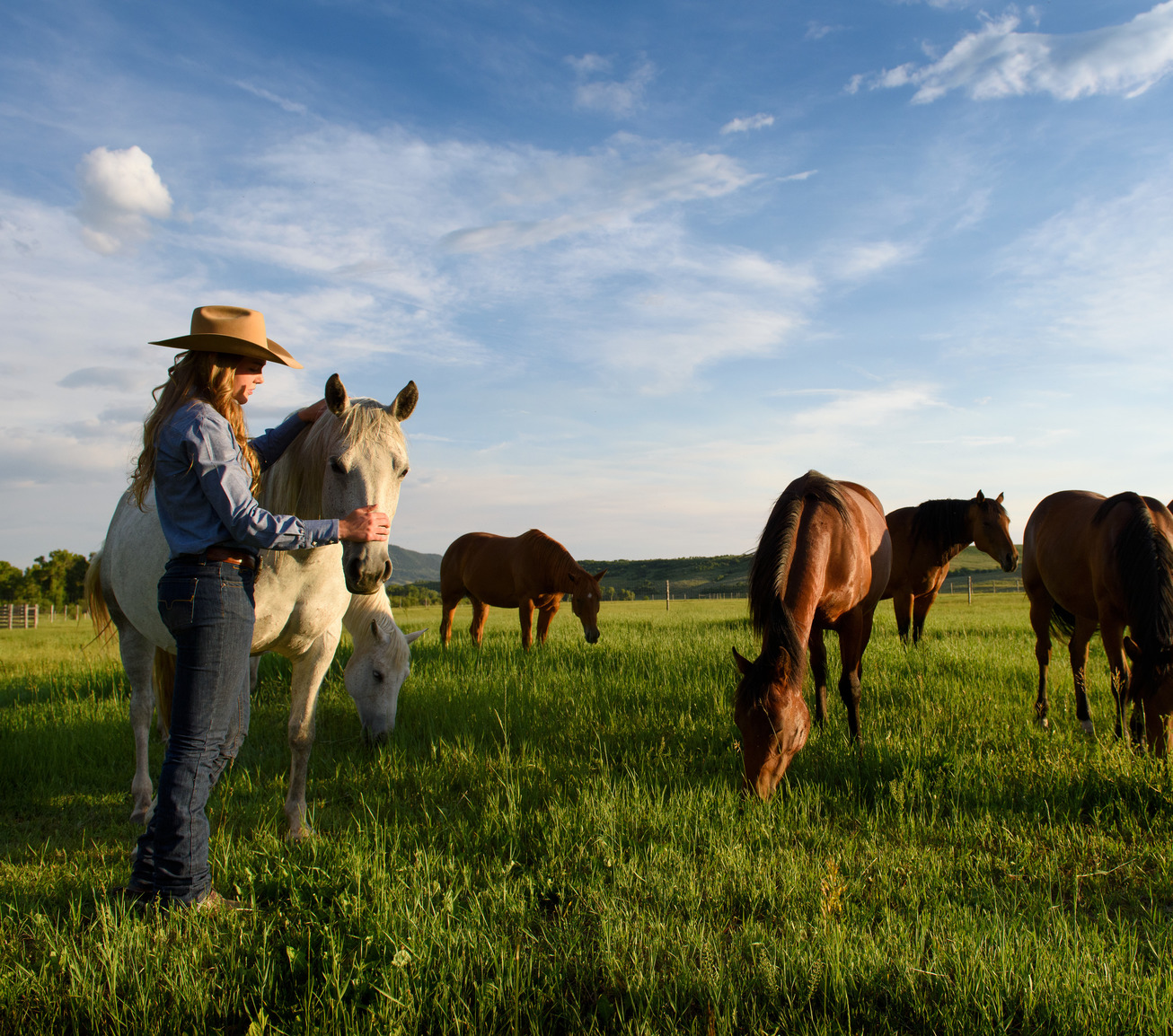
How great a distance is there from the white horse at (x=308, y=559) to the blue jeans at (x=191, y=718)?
541mm

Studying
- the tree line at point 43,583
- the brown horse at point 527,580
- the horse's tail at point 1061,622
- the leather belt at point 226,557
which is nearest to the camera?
the leather belt at point 226,557

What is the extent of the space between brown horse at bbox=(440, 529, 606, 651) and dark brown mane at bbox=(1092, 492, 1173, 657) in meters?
7.21

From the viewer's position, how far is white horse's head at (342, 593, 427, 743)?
18.1ft

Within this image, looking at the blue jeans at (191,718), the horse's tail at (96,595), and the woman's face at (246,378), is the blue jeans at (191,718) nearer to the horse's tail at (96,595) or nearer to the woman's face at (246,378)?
the woman's face at (246,378)

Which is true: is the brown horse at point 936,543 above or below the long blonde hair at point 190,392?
below

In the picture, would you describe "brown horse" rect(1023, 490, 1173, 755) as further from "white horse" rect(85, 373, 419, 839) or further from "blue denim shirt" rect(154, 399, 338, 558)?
"blue denim shirt" rect(154, 399, 338, 558)

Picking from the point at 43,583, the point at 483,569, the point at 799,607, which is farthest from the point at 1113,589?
the point at 43,583

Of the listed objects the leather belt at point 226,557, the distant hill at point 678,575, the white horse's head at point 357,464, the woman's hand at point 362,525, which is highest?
the white horse's head at point 357,464

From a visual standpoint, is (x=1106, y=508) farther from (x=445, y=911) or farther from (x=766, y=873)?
(x=445, y=911)

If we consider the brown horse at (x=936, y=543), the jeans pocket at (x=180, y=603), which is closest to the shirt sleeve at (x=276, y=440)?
the jeans pocket at (x=180, y=603)

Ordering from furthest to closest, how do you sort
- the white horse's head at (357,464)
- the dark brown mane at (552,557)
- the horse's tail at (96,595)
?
1. the dark brown mane at (552,557)
2. the horse's tail at (96,595)
3. the white horse's head at (357,464)

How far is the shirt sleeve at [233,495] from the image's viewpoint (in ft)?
8.73

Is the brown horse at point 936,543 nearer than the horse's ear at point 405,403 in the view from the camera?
No

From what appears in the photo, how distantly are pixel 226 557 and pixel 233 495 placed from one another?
0.96ft
